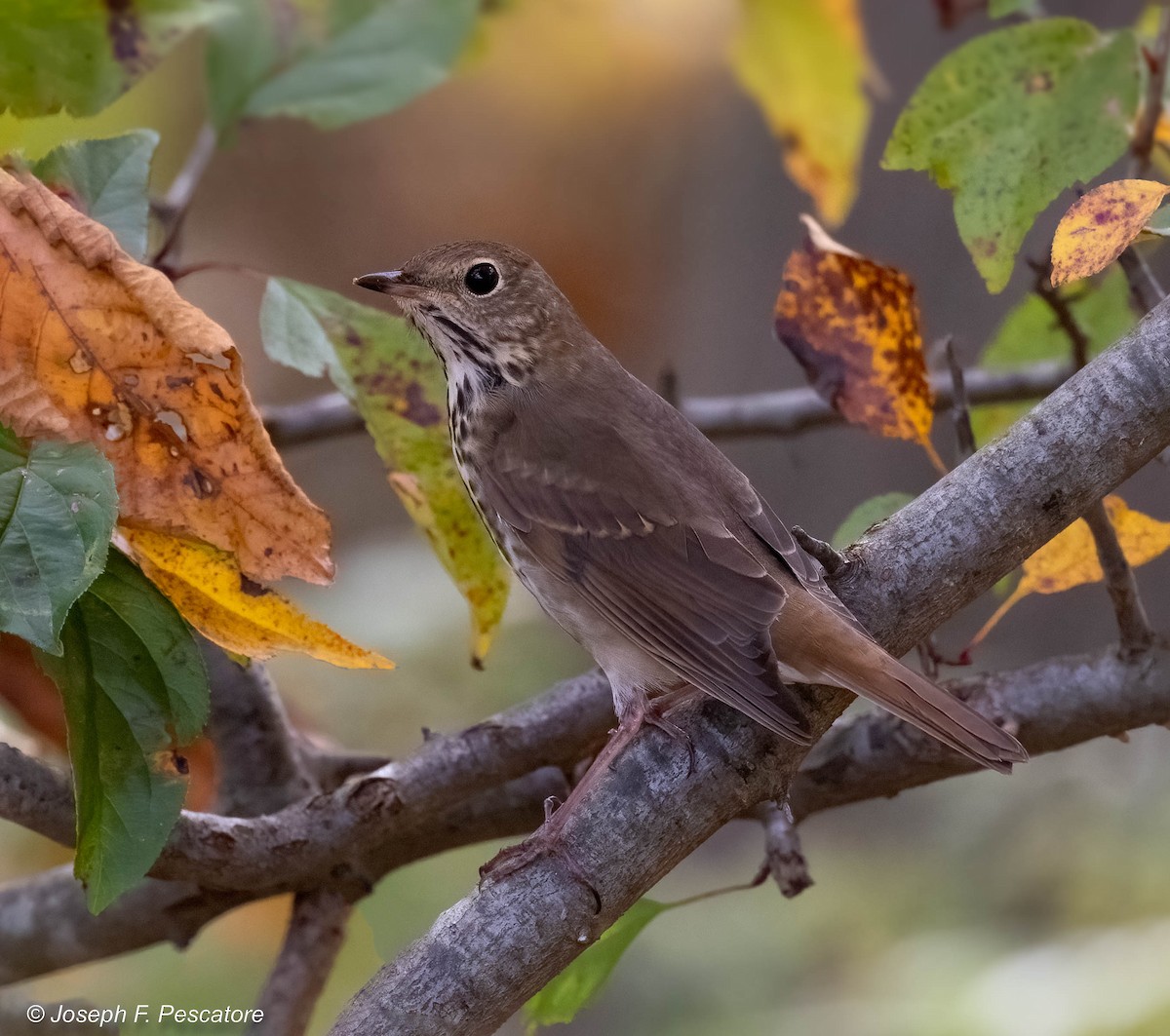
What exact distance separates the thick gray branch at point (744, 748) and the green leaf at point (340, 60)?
54.4 inches

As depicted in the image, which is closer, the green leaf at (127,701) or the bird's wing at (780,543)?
the green leaf at (127,701)

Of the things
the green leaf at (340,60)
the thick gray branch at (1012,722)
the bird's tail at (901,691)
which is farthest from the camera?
the green leaf at (340,60)

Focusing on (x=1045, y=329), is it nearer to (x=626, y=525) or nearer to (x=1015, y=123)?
(x=1015, y=123)

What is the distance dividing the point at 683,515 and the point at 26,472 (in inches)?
48.6

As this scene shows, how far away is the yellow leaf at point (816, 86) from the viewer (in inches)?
120

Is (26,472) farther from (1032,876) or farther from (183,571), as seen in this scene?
(1032,876)

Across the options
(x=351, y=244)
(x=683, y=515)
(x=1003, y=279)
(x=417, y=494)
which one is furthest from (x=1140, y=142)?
(x=351, y=244)

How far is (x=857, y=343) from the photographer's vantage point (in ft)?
7.46

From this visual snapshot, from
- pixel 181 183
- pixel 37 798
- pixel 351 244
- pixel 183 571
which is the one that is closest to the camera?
pixel 183 571

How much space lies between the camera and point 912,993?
A: 360 cm

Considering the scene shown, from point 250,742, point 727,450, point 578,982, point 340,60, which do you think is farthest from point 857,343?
point 727,450

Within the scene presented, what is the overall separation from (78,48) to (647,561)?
1.29m

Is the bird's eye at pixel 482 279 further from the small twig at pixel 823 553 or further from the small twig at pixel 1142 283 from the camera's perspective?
the small twig at pixel 1142 283

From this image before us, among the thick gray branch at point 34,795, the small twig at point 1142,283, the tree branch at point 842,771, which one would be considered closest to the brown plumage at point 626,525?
the tree branch at point 842,771
